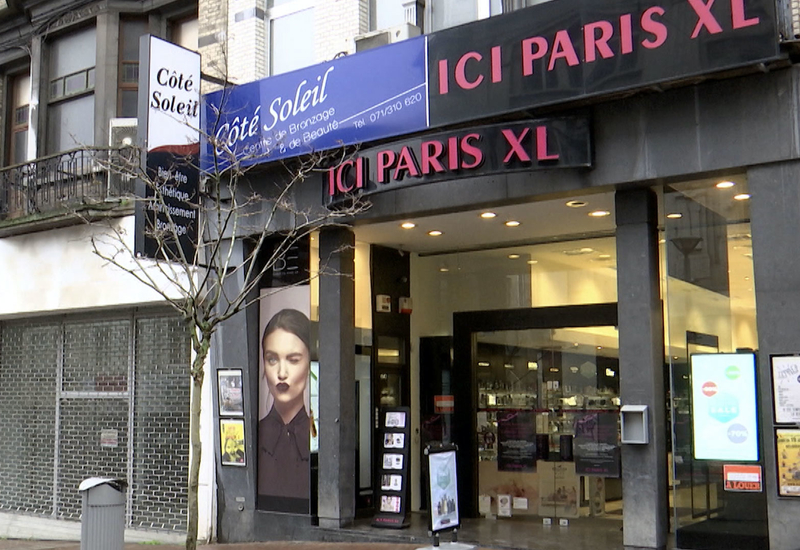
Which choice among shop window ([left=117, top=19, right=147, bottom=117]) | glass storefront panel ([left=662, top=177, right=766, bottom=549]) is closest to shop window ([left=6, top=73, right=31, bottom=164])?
shop window ([left=117, top=19, right=147, bottom=117])

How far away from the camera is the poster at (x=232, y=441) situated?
1422 centimetres

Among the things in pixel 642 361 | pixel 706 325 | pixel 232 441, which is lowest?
pixel 232 441

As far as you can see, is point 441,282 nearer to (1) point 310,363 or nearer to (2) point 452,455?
(1) point 310,363

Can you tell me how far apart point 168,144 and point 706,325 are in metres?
7.63

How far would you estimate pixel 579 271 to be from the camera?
48.1 ft

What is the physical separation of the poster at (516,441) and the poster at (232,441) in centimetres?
407

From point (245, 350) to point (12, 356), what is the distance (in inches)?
259

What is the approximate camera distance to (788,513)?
964 cm

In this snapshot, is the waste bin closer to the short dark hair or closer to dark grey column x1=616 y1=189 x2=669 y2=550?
the short dark hair

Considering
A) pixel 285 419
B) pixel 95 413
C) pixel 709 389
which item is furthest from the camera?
pixel 95 413

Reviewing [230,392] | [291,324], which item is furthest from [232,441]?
[291,324]

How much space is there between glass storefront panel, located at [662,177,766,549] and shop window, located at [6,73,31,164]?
1354 centimetres

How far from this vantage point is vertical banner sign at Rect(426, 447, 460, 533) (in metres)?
11.3

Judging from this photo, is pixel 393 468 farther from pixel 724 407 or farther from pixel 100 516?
pixel 724 407
